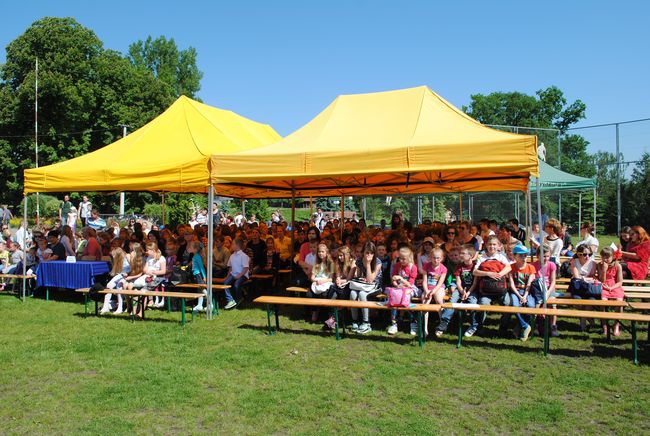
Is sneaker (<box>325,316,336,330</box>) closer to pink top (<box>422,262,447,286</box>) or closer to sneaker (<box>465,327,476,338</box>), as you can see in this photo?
pink top (<box>422,262,447,286</box>)

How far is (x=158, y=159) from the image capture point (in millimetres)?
9469

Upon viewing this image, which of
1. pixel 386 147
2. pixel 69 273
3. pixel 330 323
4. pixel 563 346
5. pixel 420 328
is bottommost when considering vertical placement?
pixel 563 346

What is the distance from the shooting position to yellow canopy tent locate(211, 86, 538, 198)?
6664 mm

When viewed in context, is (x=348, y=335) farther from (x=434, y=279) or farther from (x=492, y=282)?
(x=492, y=282)

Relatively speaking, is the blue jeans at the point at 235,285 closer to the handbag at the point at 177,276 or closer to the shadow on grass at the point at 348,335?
the handbag at the point at 177,276

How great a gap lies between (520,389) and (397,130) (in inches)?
165

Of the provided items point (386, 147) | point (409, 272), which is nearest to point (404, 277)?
point (409, 272)

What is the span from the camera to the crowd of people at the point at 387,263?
22.7 ft

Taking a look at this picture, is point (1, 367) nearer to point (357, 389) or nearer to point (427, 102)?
point (357, 389)

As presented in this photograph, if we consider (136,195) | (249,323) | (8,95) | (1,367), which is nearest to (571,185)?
(249,323)

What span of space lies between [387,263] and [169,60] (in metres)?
57.2

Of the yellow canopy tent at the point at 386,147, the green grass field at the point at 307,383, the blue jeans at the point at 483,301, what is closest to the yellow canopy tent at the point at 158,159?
the yellow canopy tent at the point at 386,147

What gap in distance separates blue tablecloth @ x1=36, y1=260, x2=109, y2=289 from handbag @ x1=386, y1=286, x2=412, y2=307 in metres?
5.80

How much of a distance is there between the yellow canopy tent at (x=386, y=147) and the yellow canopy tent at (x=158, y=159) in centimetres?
95
